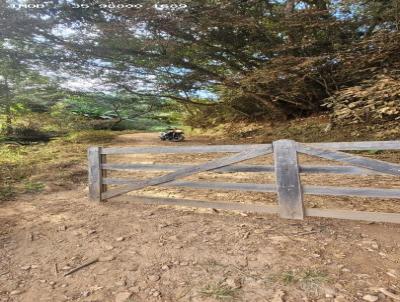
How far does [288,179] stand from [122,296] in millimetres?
2566

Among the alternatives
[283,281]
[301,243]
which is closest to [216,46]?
[301,243]

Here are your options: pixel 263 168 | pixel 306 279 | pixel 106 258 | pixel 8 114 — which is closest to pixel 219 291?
pixel 306 279

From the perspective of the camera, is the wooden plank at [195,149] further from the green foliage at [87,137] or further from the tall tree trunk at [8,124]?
the green foliage at [87,137]

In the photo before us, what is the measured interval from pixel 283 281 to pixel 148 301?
1.21 metres

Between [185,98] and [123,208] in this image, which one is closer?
[123,208]

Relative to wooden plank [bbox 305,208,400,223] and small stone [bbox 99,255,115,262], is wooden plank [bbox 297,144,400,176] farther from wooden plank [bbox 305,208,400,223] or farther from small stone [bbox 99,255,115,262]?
small stone [bbox 99,255,115,262]

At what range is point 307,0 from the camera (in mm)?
10555

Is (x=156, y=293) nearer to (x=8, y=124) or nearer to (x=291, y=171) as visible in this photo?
(x=291, y=171)

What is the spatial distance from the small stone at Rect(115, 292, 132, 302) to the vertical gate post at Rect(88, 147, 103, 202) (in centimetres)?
318

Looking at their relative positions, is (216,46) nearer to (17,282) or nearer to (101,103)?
(101,103)

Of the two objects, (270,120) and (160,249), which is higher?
(270,120)

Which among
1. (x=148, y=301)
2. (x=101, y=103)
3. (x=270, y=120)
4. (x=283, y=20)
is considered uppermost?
(x=283, y=20)

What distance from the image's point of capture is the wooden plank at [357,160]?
13.2 feet

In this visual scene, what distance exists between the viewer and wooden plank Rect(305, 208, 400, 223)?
4.05 metres
